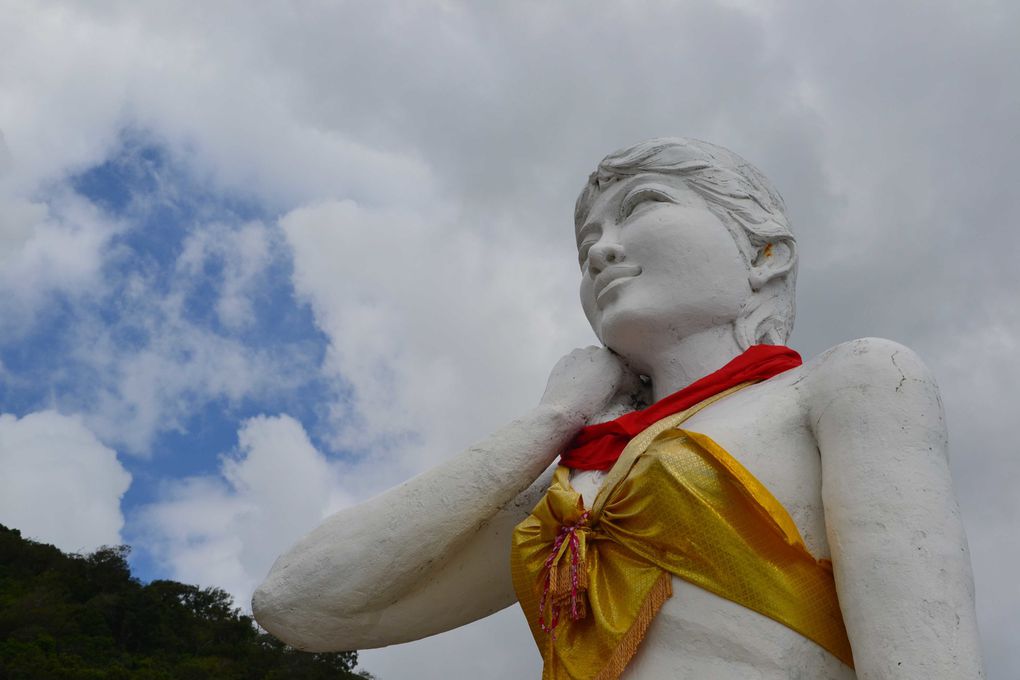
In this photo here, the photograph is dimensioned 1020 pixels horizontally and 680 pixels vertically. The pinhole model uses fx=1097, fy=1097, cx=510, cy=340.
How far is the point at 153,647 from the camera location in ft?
117

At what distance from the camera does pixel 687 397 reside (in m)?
4.41

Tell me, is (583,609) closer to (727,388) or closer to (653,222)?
(727,388)

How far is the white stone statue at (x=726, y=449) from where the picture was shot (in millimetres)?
3455

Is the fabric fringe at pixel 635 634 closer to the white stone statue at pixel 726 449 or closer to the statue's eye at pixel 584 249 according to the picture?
the white stone statue at pixel 726 449

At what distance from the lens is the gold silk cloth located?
363 cm

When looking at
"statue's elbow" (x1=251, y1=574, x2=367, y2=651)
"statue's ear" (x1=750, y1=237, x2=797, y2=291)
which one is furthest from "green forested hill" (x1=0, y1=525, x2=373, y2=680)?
"statue's ear" (x1=750, y1=237, x2=797, y2=291)

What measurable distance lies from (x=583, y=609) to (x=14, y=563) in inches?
1633

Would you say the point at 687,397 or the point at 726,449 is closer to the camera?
the point at 726,449

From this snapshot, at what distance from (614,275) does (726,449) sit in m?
Answer: 1.12

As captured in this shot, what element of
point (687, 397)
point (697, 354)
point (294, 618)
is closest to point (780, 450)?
point (687, 397)

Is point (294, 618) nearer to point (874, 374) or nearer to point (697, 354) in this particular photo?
point (697, 354)

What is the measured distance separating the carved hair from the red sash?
24 cm

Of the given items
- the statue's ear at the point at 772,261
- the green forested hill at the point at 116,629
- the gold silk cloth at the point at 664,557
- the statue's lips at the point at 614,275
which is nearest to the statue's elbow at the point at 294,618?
the gold silk cloth at the point at 664,557

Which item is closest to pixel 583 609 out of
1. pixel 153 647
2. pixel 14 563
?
pixel 153 647
